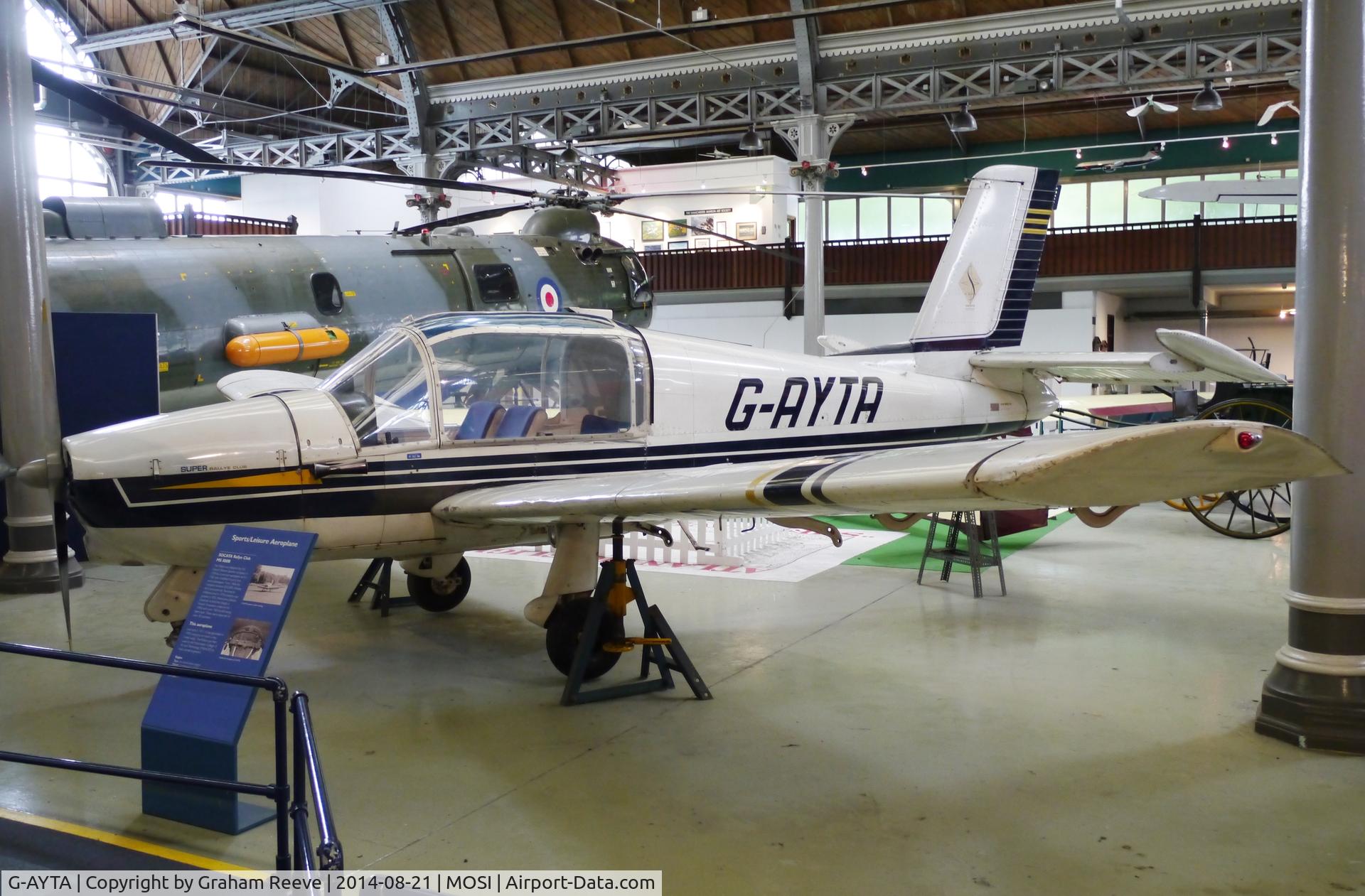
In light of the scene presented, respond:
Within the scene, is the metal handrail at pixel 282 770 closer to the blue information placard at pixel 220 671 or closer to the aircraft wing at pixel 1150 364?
the blue information placard at pixel 220 671

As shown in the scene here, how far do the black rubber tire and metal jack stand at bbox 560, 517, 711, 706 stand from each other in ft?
0.34

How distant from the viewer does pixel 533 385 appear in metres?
5.89

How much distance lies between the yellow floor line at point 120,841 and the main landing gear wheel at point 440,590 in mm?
3591

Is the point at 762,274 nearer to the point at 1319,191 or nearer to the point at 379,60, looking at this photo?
the point at 379,60

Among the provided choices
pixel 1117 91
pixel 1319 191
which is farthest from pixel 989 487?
pixel 1117 91

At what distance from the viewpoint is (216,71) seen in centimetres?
2520

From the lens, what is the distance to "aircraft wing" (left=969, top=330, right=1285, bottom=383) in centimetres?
675

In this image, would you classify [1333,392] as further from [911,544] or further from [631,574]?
[911,544]

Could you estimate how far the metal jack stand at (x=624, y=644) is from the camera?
207 inches

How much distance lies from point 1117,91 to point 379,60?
14.8 m

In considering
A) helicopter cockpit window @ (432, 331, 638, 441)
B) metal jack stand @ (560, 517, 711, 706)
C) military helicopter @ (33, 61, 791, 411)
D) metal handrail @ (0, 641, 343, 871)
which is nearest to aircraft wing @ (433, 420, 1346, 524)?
metal jack stand @ (560, 517, 711, 706)

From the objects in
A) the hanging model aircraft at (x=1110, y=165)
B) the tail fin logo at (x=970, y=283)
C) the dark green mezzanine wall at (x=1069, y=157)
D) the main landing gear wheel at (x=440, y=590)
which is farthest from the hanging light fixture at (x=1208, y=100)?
the main landing gear wheel at (x=440, y=590)

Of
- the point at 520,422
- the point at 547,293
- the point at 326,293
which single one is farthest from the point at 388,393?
the point at 547,293

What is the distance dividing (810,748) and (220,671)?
2515mm
